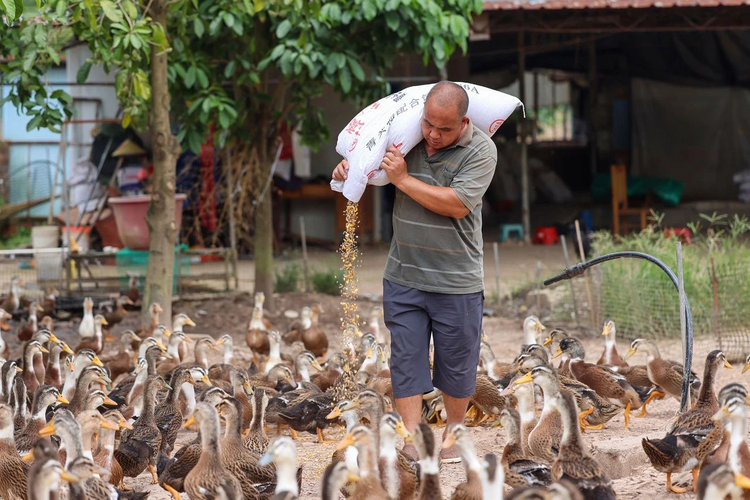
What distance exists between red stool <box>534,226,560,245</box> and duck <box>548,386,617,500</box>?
1294 centimetres

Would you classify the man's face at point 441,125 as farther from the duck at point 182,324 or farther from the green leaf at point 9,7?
the duck at point 182,324

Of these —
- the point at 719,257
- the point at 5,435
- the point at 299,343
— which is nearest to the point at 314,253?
the point at 299,343

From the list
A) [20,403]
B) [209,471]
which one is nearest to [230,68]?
[20,403]

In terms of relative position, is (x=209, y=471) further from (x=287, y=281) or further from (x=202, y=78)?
(x=287, y=281)

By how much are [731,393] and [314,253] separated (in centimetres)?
1256

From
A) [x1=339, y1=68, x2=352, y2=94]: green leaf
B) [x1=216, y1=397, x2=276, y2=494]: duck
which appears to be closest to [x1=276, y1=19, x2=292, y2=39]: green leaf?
[x1=339, y1=68, x2=352, y2=94]: green leaf

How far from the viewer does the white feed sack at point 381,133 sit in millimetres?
5832

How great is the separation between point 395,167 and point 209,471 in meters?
1.98

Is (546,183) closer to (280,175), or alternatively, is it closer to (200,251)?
(280,175)

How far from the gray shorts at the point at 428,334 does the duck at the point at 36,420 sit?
2.46 m

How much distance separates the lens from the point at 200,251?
42.9 feet

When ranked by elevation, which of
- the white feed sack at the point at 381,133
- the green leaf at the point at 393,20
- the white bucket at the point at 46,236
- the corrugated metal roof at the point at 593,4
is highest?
the corrugated metal roof at the point at 593,4

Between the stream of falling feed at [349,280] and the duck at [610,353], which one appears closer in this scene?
the stream of falling feed at [349,280]

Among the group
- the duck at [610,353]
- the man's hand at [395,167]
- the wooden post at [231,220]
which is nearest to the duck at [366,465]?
the man's hand at [395,167]
